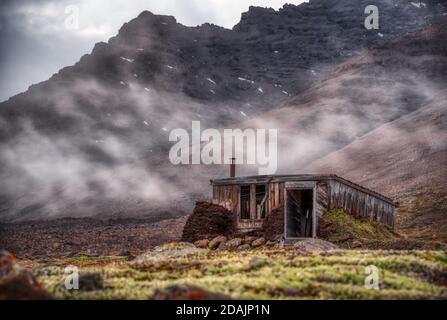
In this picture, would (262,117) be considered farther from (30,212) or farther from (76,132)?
(30,212)

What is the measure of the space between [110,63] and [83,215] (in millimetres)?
87533

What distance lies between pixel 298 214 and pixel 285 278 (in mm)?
22893

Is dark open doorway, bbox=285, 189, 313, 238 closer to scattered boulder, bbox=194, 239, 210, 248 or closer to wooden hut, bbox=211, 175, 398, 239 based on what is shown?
wooden hut, bbox=211, 175, 398, 239

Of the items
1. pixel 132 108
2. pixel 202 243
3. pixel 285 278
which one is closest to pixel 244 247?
pixel 202 243

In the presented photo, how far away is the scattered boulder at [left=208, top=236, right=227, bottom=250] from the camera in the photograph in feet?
120

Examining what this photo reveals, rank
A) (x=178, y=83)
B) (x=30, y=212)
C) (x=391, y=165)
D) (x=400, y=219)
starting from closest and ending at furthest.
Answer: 1. (x=400, y=219)
2. (x=391, y=165)
3. (x=30, y=212)
4. (x=178, y=83)

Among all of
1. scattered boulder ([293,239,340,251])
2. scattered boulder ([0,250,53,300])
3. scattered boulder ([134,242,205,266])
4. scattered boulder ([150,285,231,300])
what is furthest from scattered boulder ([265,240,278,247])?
scattered boulder ([0,250,53,300])

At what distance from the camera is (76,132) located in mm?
145750

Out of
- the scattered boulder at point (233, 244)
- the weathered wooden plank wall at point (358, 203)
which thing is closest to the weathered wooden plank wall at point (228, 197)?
the scattered boulder at point (233, 244)

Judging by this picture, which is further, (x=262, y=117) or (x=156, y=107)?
(x=156, y=107)

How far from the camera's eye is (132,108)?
523 ft

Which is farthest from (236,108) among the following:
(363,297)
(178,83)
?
(363,297)

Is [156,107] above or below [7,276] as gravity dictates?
above

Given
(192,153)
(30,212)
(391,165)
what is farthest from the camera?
(192,153)
